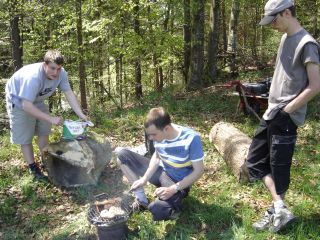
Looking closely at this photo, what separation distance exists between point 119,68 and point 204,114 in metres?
7.75

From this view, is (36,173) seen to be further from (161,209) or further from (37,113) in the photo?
(161,209)

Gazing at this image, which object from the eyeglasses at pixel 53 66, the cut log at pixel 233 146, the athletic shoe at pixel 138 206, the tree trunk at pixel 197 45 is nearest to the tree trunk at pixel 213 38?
the tree trunk at pixel 197 45

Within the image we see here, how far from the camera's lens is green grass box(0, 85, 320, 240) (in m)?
4.11

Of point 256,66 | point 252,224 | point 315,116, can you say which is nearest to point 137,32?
point 256,66

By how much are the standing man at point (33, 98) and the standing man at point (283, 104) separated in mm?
2547

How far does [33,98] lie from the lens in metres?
4.81

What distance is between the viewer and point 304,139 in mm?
6586

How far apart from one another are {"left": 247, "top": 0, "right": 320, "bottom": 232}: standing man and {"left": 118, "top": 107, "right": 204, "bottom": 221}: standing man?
0.63 metres

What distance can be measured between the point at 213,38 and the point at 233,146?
24.6ft

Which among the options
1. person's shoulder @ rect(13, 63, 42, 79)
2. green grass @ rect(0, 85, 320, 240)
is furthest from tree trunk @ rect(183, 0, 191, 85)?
person's shoulder @ rect(13, 63, 42, 79)

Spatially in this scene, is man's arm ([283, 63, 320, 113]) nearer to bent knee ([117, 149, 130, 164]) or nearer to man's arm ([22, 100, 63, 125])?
bent knee ([117, 149, 130, 164])

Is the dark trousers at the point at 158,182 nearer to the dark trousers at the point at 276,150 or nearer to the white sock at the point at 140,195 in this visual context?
the white sock at the point at 140,195

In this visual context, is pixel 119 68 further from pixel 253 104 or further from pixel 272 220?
pixel 272 220

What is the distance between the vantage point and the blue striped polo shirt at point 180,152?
3.93 m
